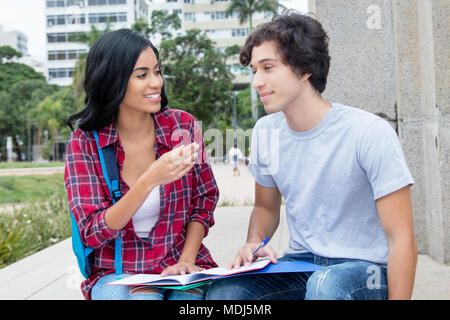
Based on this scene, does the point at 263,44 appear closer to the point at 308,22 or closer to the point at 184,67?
the point at 308,22

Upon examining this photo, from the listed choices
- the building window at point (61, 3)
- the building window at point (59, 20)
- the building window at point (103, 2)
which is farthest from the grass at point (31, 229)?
the building window at point (59, 20)

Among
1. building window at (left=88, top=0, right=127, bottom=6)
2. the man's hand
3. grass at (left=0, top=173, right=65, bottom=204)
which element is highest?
building window at (left=88, top=0, right=127, bottom=6)

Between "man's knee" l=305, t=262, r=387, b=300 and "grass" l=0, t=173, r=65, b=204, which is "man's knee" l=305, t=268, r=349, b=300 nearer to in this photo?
"man's knee" l=305, t=262, r=387, b=300

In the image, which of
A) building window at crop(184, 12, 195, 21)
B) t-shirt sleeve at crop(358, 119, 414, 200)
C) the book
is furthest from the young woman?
building window at crop(184, 12, 195, 21)

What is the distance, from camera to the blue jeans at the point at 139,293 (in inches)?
69.9

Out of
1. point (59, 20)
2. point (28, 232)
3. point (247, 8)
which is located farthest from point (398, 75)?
point (59, 20)

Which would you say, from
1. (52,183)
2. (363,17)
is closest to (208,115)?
(52,183)

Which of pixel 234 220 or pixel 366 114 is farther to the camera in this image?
pixel 234 220

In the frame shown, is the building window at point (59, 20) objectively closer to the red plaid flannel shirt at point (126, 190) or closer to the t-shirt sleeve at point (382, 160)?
the red plaid flannel shirt at point (126, 190)

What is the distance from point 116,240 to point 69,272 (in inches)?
66.0

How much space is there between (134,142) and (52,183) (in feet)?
56.9

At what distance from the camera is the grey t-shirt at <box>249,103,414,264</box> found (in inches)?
67.2

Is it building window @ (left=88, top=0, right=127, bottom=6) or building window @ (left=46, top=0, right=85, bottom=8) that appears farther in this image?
building window @ (left=46, top=0, right=85, bottom=8)
